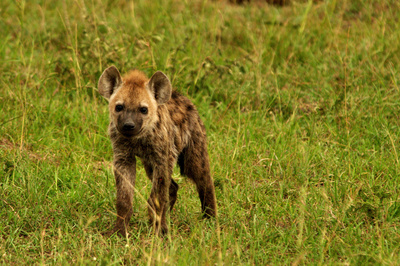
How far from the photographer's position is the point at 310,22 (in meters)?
6.75

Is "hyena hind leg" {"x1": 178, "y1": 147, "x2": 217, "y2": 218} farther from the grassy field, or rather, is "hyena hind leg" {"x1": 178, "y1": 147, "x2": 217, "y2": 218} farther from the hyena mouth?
the hyena mouth

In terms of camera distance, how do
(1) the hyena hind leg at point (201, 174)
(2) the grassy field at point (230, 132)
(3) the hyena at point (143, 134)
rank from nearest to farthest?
(2) the grassy field at point (230, 132) → (3) the hyena at point (143, 134) → (1) the hyena hind leg at point (201, 174)

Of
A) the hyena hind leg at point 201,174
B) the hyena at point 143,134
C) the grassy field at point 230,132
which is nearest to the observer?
the grassy field at point 230,132

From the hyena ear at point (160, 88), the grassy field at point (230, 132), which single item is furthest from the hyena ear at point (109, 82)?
the grassy field at point (230, 132)

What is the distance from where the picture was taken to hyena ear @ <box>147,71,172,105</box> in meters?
3.76

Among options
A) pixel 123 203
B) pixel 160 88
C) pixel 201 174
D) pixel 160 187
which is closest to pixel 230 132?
pixel 201 174

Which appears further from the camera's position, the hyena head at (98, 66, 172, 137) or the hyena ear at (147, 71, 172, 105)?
the hyena ear at (147, 71, 172, 105)

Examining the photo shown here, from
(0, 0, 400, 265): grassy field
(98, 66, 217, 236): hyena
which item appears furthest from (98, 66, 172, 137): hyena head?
(0, 0, 400, 265): grassy field

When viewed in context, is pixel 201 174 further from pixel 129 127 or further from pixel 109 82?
pixel 109 82

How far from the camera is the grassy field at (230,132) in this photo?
3475mm

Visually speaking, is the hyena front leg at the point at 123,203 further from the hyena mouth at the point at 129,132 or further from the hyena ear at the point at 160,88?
the hyena ear at the point at 160,88

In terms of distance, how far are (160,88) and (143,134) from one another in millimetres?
347

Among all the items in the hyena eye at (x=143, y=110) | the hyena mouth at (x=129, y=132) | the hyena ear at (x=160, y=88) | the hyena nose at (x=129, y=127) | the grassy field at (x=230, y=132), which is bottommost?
the grassy field at (x=230, y=132)

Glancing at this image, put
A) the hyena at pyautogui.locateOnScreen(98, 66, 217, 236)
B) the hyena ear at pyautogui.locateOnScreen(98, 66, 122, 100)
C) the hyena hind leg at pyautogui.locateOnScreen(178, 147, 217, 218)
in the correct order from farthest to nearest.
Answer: the hyena hind leg at pyautogui.locateOnScreen(178, 147, 217, 218), the hyena ear at pyautogui.locateOnScreen(98, 66, 122, 100), the hyena at pyautogui.locateOnScreen(98, 66, 217, 236)
